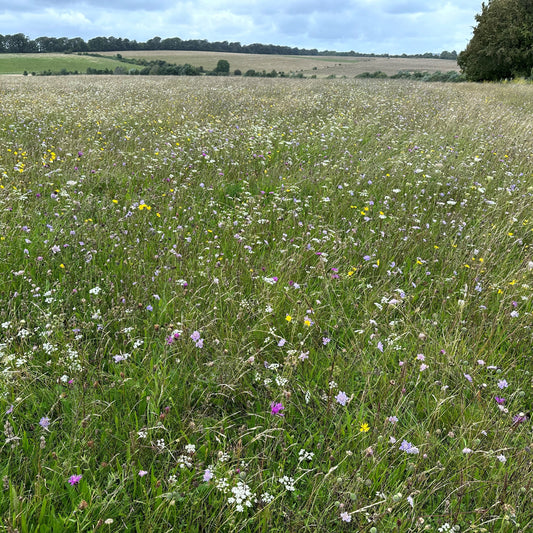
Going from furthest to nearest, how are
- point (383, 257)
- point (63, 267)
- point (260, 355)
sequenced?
1. point (383, 257)
2. point (63, 267)
3. point (260, 355)

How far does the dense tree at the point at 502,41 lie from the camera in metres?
28.0

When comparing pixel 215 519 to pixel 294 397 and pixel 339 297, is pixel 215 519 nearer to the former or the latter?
pixel 294 397

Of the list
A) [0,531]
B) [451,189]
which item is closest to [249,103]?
[451,189]

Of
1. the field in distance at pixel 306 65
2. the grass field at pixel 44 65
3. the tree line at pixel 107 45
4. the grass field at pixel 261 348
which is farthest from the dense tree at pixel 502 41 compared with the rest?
the tree line at pixel 107 45

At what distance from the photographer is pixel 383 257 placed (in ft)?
12.0

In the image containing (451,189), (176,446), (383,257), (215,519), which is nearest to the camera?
(215,519)

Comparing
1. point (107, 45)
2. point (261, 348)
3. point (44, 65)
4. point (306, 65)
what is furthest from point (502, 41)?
point (107, 45)

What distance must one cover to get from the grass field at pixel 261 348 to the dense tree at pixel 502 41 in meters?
31.1

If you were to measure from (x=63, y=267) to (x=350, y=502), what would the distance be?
266 centimetres

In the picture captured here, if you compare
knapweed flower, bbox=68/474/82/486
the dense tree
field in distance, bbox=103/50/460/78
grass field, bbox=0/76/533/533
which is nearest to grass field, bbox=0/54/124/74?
field in distance, bbox=103/50/460/78

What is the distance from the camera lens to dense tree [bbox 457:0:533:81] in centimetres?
2805

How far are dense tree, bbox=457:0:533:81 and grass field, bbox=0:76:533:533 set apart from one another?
1226 inches

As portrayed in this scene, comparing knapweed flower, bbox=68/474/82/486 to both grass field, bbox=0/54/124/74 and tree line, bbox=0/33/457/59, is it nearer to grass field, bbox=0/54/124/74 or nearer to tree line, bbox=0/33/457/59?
grass field, bbox=0/54/124/74

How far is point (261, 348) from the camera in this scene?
213 centimetres
